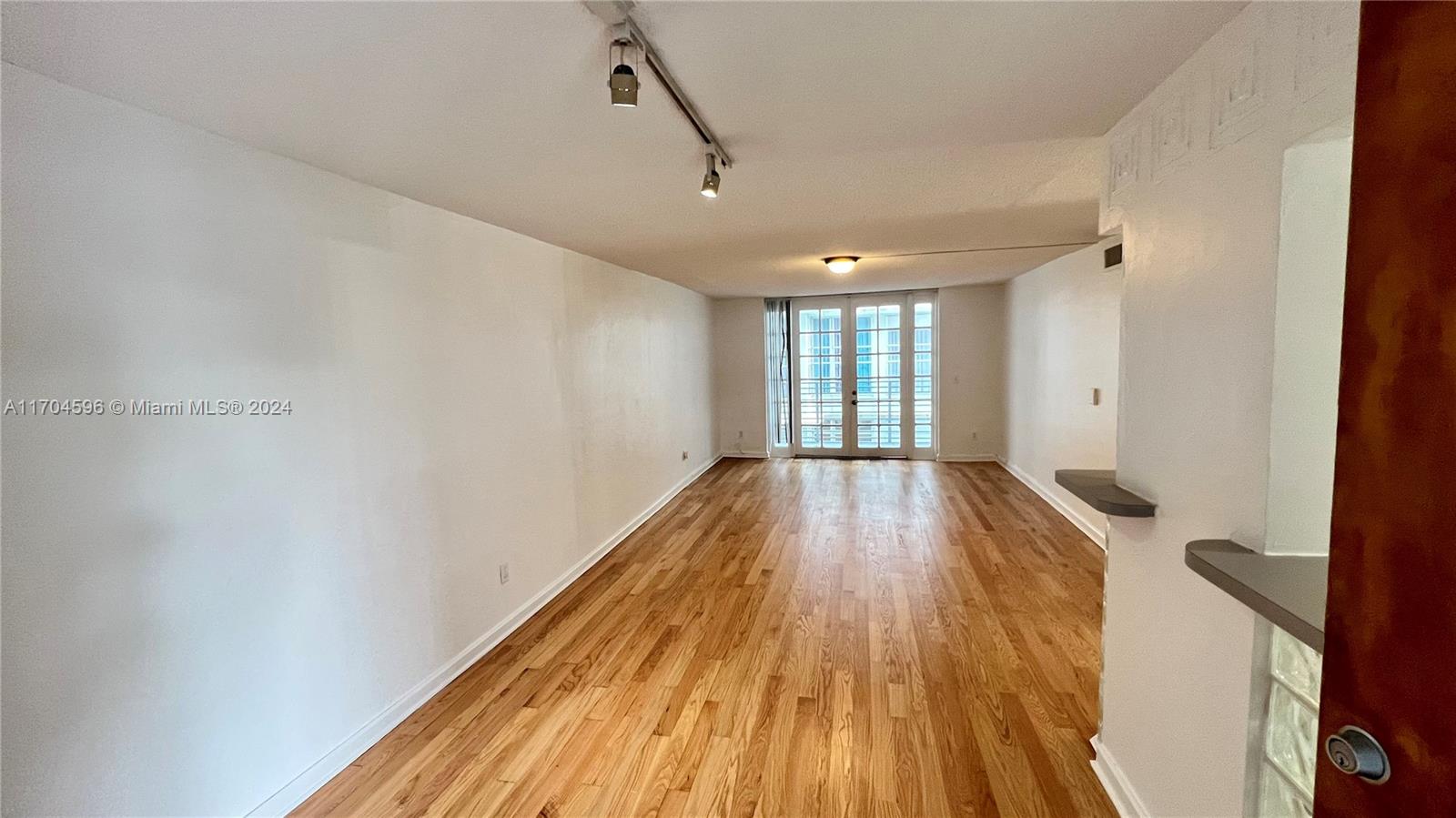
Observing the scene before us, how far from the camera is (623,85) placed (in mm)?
1190

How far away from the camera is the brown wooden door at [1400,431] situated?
1.91 feet

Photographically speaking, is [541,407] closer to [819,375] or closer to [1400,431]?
[1400,431]

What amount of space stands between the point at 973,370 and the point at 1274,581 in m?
6.58

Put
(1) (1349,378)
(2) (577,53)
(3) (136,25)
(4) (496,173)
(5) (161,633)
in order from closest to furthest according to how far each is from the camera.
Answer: (1) (1349,378), (3) (136,25), (2) (577,53), (5) (161,633), (4) (496,173)

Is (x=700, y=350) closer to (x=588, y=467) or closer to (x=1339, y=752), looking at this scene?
(x=588, y=467)

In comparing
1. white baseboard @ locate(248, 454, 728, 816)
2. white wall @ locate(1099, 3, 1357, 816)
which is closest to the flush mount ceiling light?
white wall @ locate(1099, 3, 1357, 816)

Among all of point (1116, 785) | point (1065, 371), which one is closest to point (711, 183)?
point (1116, 785)

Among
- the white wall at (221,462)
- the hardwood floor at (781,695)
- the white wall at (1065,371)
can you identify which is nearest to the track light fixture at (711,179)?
the white wall at (221,462)

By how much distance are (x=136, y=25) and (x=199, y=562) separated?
1.39m

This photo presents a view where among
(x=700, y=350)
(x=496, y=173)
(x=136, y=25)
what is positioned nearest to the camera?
(x=136, y=25)

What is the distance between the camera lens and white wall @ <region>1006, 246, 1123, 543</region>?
13.1ft

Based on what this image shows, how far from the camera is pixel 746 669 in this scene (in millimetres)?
2646

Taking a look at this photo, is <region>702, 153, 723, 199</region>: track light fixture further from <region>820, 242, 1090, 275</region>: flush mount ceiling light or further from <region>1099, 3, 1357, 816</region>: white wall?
<region>820, 242, 1090, 275</region>: flush mount ceiling light

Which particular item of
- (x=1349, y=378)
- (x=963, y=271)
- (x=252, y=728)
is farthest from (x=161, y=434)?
(x=963, y=271)
